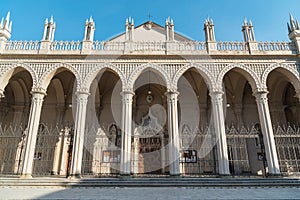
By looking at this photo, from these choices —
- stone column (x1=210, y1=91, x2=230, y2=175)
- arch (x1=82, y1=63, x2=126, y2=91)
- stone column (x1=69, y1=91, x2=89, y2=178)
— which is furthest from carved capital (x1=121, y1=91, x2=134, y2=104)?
stone column (x1=210, y1=91, x2=230, y2=175)

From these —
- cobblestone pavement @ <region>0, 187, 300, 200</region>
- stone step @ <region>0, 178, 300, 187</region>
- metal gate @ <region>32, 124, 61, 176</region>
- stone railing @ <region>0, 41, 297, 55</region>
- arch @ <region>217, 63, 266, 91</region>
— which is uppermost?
stone railing @ <region>0, 41, 297, 55</region>

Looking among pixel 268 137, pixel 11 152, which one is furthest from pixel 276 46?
pixel 11 152

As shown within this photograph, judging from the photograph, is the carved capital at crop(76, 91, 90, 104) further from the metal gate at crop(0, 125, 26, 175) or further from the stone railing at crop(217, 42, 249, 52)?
the stone railing at crop(217, 42, 249, 52)

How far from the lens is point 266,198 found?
655 cm

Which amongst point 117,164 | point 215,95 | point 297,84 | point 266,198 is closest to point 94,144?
point 117,164

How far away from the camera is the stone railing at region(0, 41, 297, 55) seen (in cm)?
1269

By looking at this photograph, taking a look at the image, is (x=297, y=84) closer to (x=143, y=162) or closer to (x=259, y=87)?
(x=259, y=87)

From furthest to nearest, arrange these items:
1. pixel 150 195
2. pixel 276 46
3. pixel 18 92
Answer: pixel 18 92
pixel 276 46
pixel 150 195

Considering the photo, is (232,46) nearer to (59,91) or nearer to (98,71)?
(98,71)

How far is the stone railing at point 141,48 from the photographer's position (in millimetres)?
12688

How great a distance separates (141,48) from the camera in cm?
1307

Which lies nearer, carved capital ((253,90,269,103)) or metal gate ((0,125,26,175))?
carved capital ((253,90,269,103))

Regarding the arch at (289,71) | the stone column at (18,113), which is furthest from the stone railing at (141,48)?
the stone column at (18,113)

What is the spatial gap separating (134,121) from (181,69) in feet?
20.7
